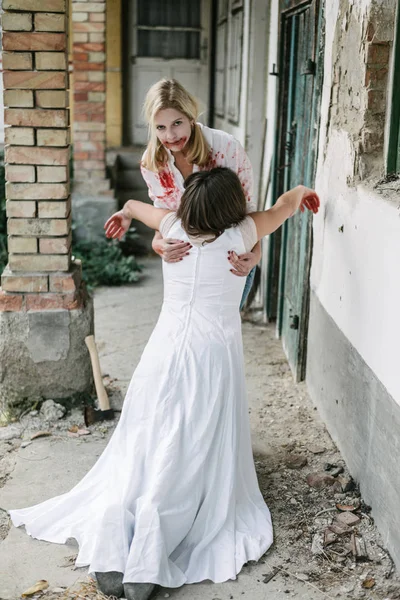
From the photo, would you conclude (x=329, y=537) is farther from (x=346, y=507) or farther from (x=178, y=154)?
(x=178, y=154)

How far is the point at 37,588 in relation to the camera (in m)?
2.76

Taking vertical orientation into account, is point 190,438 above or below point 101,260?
above

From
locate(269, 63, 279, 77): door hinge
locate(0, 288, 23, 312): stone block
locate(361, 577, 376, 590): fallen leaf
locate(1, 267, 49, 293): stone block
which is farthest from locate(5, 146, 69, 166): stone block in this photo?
locate(361, 577, 376, 590): fallen leaf

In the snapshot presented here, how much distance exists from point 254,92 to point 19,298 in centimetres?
333

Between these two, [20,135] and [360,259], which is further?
[20,135]

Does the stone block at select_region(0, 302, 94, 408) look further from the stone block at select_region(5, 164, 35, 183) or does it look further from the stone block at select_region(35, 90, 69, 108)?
the stone block at select_region(35, 90, 69, 108)

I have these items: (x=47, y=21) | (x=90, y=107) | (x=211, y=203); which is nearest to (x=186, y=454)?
(x=211, y=203)

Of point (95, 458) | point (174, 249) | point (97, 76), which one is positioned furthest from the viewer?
point (97, 76)

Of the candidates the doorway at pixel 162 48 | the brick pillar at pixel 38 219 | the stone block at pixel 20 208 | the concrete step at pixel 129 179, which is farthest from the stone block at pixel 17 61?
the doorway at pixel 162 48

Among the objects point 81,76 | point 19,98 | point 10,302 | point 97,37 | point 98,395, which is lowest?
point 98,395

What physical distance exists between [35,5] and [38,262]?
139 cm

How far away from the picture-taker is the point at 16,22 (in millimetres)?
3967

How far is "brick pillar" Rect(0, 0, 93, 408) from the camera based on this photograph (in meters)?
3.98

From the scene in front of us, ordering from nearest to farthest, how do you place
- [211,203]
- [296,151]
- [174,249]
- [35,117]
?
[211,203]
[174,249]
[35,117]
[296,151]
